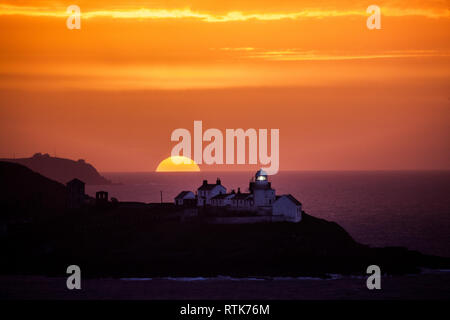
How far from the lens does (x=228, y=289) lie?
270 ft

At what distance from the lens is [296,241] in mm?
94750

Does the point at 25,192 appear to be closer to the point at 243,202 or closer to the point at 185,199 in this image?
the point at 185,199

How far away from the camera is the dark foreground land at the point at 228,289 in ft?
260

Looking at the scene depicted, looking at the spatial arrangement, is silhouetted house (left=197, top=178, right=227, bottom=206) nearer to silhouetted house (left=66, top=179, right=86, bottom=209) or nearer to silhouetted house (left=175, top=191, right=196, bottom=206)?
silhouetted house (left=175, top=191, right=196, bottom=206)

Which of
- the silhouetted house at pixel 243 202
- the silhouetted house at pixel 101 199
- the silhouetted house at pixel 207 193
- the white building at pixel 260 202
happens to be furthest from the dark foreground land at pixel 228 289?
the silhouetted house at pixel 101 199

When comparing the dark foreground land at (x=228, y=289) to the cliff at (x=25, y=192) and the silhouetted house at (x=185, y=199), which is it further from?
the cliff at (x=25, y=192)

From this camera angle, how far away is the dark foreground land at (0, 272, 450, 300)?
7938 centimetres

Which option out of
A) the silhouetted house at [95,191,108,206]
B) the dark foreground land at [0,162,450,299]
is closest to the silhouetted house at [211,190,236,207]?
the dark foreground land at [0,162,450,299]

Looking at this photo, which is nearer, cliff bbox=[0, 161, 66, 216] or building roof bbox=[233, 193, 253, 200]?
building roof bbox=[233, 193, 253, 200]

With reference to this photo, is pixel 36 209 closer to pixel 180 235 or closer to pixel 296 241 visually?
pixel 180 235

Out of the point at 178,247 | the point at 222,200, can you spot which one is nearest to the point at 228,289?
the point at 178,247

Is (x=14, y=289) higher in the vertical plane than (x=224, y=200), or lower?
lower
